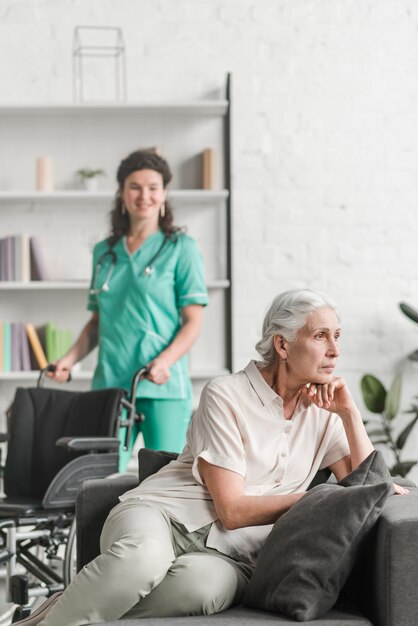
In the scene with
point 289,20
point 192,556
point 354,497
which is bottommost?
point 192,556

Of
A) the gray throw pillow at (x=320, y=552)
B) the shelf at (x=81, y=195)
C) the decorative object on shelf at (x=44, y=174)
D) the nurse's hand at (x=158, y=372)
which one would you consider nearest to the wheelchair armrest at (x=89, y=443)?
the nurse's hand at (x=158, y=372)

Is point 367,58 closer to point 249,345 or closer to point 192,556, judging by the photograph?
point 249,345

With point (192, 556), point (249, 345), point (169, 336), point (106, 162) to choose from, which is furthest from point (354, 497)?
point (106, 162)

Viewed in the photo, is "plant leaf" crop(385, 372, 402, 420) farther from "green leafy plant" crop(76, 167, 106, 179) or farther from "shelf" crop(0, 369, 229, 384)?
"green leafy plant" crop(76, 167, 106, 179)

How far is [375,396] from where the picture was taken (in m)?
4.70

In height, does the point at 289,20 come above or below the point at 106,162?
above

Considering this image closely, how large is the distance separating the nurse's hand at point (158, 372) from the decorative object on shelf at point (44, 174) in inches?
61.8

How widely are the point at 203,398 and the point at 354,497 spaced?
18.3 inches

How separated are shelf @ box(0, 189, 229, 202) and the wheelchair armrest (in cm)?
175

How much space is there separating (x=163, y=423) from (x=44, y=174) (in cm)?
167

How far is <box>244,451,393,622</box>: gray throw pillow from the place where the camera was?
1878 millimetres

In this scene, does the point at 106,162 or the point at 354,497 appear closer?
the point at 354,497

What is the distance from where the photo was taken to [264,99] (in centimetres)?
500

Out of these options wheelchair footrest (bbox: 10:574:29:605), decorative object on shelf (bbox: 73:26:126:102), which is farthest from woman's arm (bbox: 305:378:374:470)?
decorative object on shelf (bbox: 73:26:126:102)
